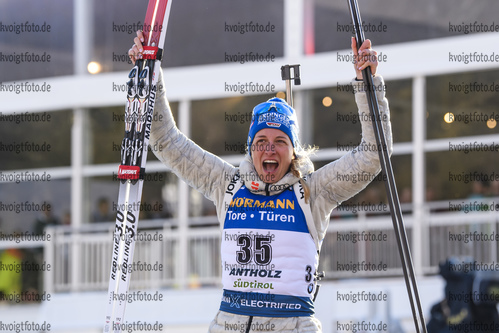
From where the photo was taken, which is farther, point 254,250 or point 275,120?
point 275,120

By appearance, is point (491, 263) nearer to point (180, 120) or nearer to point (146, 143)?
point (180, 120)

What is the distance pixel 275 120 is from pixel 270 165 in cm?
25

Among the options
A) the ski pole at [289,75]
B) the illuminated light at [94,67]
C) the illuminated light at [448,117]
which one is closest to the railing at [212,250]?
the illuminated light at [448,117]

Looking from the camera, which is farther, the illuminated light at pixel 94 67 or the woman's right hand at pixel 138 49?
the illuminated light at pixel 94 67

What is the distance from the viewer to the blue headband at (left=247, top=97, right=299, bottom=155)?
169 inches

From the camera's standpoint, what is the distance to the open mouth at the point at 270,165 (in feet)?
13.8

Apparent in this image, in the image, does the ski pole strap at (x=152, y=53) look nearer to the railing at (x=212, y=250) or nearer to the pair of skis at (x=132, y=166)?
the pair of skis at (x=132, y=166)

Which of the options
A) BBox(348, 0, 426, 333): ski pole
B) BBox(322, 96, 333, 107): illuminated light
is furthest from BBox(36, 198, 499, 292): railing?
BBox(348, 0, 426, 333): ski pole

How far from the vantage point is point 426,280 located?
1108 cm

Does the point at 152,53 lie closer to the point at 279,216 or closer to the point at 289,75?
the point at 289,75

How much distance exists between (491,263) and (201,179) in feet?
23.2

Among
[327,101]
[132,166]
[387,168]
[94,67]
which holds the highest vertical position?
[94,67]

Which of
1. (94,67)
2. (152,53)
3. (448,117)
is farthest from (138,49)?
(94,67)

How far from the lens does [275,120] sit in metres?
4.30
